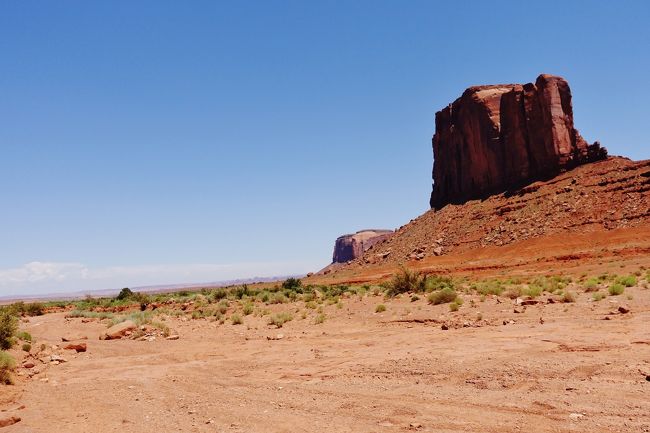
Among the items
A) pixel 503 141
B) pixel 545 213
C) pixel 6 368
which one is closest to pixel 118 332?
pixel 6 368

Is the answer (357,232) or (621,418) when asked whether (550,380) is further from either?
(357,232)

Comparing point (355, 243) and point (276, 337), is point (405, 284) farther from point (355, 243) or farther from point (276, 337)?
point (355, 243)

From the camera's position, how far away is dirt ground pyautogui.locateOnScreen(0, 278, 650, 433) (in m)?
6.95

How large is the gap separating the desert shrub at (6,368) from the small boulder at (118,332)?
7.14 m

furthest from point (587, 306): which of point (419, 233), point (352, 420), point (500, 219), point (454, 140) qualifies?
point (454, 140)

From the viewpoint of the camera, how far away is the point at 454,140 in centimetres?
8631

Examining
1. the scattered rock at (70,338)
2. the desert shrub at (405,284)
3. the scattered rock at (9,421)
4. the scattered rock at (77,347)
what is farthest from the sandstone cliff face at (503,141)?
the scattered rock at (9,421)

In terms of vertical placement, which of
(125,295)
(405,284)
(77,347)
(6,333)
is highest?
(125,295)

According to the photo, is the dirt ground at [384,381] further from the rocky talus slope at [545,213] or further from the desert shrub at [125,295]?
the rocky talus slope at [545,213]

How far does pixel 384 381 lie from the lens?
9297 millimetres

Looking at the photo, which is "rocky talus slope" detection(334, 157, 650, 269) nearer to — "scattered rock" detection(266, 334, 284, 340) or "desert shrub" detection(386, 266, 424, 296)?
"desert shrub" detection(386, 266, 424, 296)

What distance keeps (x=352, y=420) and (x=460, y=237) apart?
60.7 meters

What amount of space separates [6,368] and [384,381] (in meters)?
8.58

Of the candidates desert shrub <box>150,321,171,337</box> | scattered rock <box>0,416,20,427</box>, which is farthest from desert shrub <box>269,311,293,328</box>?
scattered rock <box>0,416,20,427</box>
